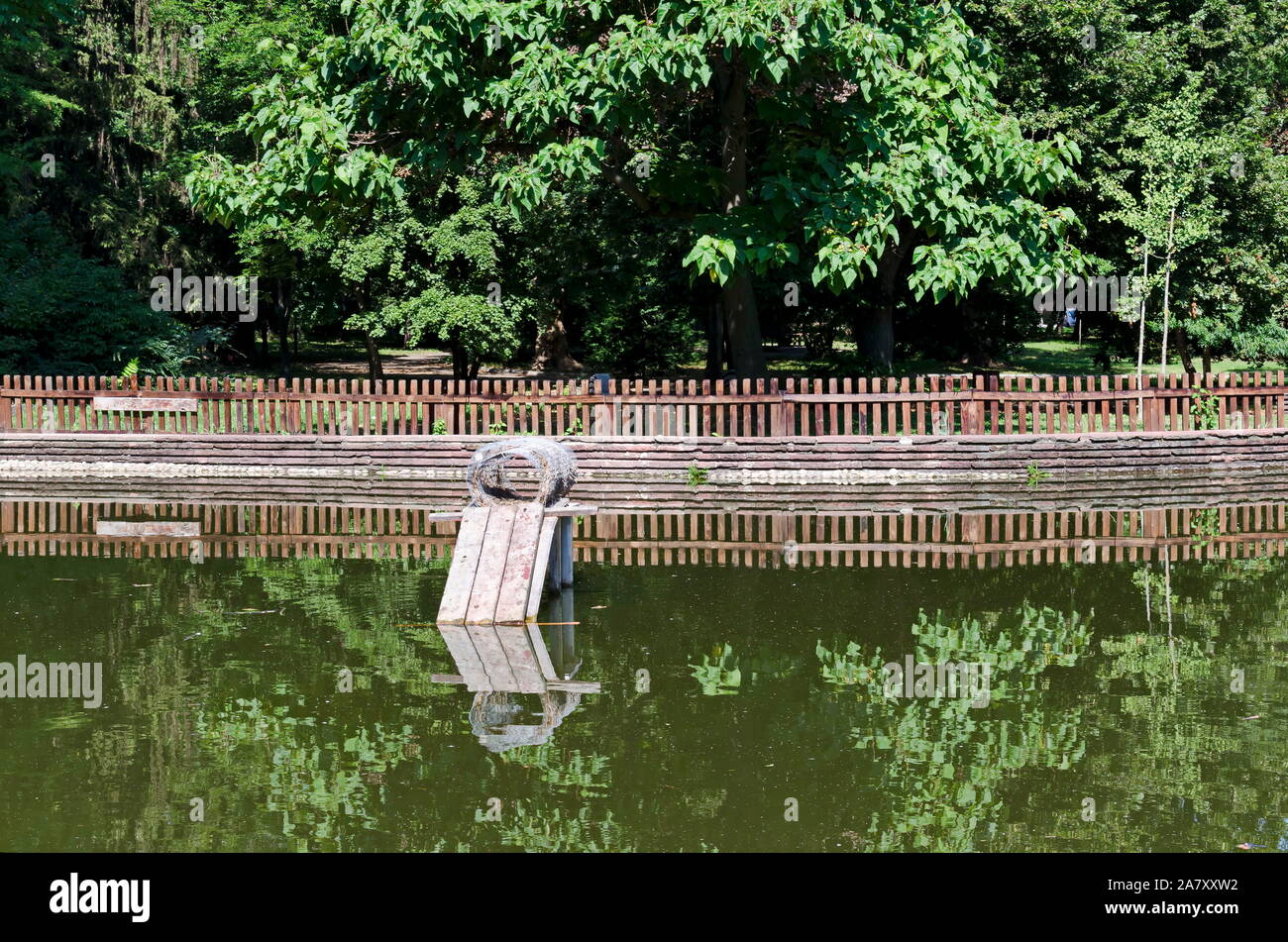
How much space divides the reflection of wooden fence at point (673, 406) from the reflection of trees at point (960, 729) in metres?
10.5

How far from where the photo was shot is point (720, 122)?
23.9 meters

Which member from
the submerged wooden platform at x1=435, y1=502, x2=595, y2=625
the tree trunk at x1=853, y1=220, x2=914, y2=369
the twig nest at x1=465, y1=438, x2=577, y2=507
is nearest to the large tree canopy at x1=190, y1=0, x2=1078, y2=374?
the tree trunk at x1=853, y1=220, x2=914, y2=369

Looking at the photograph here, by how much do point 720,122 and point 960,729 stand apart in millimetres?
17126

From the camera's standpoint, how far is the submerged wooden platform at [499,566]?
11320 mm

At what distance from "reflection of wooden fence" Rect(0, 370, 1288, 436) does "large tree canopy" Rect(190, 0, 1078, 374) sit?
1.88 metres

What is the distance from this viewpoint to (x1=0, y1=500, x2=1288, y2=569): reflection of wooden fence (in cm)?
1472

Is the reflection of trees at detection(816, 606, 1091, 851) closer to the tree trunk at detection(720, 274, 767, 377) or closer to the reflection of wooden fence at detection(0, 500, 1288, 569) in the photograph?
the reflection of wooden fence at detection(0, 500, 1288, 569)

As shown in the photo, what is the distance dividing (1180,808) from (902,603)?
5.27m

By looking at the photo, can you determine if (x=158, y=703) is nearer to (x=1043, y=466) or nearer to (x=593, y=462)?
(x=593, y=462)

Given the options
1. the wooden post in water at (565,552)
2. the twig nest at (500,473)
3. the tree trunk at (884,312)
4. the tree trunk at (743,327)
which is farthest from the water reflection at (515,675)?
the tree trunk at (884,312)

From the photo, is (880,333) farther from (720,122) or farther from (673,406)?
(673,406)

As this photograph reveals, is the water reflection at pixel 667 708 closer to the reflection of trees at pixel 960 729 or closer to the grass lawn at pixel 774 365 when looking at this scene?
the reflection of trees at pixel 960 729

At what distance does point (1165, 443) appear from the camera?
70.1 feet

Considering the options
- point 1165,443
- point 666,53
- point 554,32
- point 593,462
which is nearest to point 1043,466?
point 1165,443
